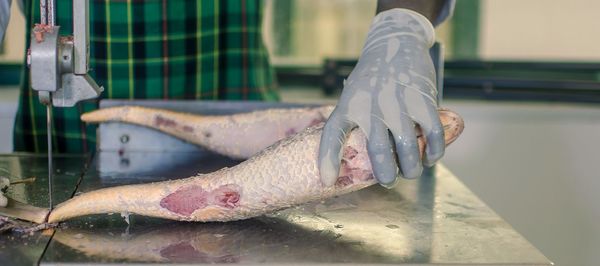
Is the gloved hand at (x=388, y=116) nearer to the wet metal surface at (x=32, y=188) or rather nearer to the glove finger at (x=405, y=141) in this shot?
the glove finger at (x=405, y=141)

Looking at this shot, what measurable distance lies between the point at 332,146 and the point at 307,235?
0.43 ft

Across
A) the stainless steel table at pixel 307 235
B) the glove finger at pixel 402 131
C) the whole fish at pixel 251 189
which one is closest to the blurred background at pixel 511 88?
the stainless steel table at pixel 307 235

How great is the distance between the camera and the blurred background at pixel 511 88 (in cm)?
232

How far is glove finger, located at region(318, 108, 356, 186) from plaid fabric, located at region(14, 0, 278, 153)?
2.79 feet

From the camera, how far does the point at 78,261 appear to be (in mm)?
955

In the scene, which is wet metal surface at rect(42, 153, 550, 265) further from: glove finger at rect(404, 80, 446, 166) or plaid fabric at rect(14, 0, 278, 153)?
plaid fabric at rect(14, 0, 278, 153)

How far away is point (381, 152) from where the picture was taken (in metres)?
1.07

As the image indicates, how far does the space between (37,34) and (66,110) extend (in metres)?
0.83

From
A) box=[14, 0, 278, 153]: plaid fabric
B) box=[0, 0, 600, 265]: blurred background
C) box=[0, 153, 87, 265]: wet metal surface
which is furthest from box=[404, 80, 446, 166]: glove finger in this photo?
box=[0, 0, 600, 265]: blurred background

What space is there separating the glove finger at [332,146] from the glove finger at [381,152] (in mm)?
35

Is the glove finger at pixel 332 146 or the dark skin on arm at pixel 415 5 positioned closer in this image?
the glove finger at pixel 332 146

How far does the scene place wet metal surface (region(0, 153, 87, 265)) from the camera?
993 mm

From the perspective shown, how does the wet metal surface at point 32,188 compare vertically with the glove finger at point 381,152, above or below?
below

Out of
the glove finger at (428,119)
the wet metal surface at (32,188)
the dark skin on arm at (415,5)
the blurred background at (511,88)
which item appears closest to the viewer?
the wet metal surface at (32,188)
